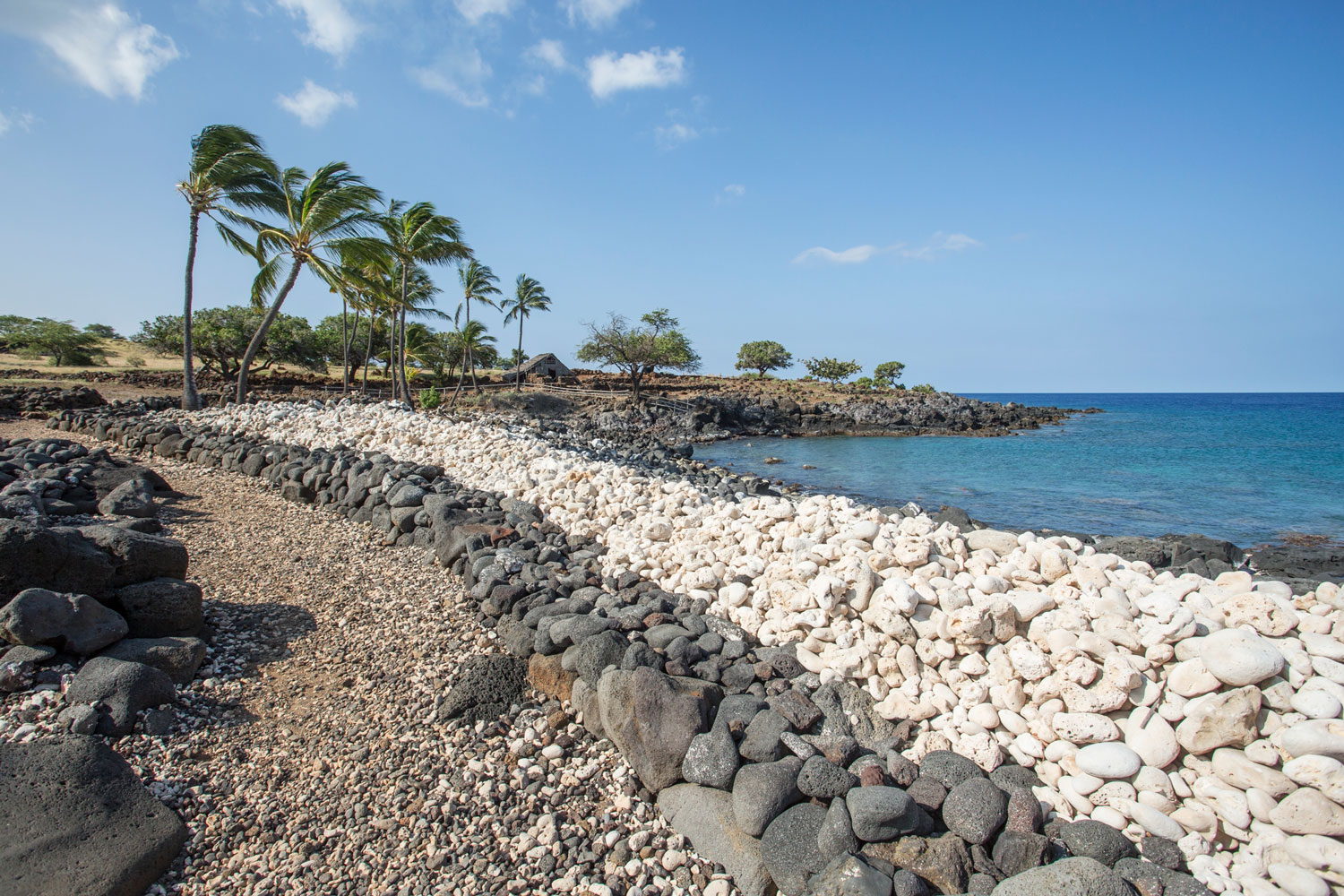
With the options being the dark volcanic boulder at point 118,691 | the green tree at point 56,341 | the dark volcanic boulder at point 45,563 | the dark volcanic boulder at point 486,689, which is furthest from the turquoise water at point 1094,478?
the green tree at point 56,341

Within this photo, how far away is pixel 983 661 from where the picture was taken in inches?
145

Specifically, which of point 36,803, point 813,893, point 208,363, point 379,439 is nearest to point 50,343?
point 208,363

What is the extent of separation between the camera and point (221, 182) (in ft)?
59.8

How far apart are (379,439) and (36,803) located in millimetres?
9783

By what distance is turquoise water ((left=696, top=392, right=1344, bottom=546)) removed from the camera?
47.0 feet

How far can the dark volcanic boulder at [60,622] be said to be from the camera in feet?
12.1

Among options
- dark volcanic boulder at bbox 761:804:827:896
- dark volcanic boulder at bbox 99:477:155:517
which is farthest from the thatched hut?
dark volcanic boulder at bbox 761:804:827:896

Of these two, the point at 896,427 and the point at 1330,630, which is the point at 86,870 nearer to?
the point at 1330,630

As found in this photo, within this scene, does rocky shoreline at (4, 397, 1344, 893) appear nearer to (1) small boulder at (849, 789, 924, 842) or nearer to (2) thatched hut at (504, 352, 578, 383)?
(1) small boulder at (849, 789, 924, 842)

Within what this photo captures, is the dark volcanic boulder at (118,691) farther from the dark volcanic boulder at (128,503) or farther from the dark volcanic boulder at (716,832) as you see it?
the dark volcanic boulder at (128,503)

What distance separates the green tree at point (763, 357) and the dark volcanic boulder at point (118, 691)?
6418cm

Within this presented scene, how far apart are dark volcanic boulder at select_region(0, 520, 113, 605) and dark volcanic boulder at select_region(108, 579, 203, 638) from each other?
7.9 inches

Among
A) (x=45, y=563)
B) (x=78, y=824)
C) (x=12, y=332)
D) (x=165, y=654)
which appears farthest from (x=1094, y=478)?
(x=12, y=332)

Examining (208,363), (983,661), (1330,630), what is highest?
(208,363)
